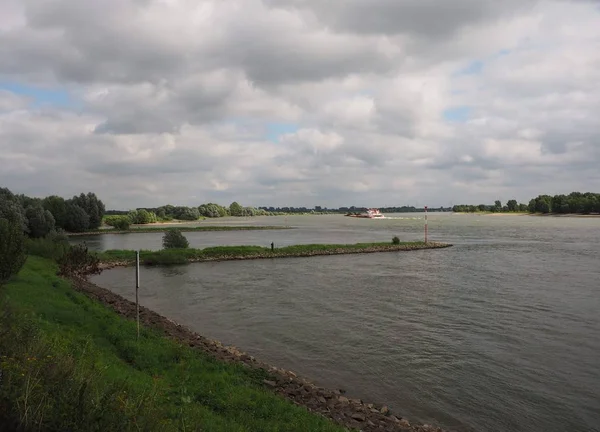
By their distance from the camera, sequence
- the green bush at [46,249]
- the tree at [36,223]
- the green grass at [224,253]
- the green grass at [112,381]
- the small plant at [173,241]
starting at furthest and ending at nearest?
the tree at [36,223]
the small plant at [173,241]
the green grass at [224,253]
the green bush at [46,249]
the green grass at [112,381]

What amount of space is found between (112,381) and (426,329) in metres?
16.1

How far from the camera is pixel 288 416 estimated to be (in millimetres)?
9508

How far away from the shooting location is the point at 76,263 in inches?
1350

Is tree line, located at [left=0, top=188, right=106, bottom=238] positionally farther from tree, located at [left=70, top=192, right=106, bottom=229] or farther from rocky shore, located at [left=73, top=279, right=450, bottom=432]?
rocky shore, located at [left=73, top=279, right=450, bottom=432]

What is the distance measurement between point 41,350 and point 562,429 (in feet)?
41.3

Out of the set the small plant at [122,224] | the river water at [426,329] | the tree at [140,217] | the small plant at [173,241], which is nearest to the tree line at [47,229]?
the river water at [426,329]

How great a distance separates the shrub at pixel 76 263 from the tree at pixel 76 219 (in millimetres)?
74421

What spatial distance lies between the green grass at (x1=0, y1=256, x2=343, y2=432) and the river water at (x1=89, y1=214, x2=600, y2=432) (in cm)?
401

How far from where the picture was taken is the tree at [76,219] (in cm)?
10300

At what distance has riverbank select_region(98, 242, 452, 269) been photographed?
4750cm

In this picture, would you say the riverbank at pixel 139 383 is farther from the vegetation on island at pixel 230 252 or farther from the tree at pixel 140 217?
the tree at pixel 140 217

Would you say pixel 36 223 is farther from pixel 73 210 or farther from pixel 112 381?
pixel 112 381

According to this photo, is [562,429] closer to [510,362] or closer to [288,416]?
[510,362]

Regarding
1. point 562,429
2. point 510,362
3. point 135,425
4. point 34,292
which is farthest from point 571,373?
point 34,292
